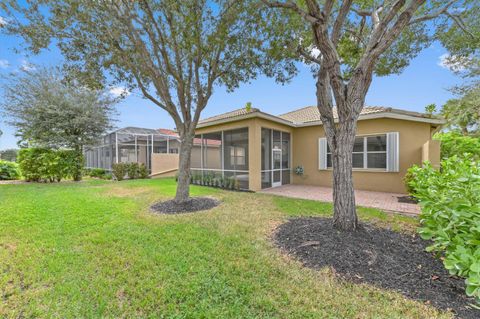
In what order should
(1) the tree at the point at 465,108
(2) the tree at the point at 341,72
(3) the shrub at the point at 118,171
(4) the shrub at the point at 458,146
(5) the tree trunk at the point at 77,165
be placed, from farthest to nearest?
1. (3) the shrub at the point at 118,171
2. (5) the tree trunk at the point at 77,165
3. (1) the tree at the point at 465,108
4. (4) the shrub at the point at 458,146
5. (2) the tree at the point at 341,72

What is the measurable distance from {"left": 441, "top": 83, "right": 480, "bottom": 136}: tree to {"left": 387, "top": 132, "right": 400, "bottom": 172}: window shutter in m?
4.37

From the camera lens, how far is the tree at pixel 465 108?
11391 mm

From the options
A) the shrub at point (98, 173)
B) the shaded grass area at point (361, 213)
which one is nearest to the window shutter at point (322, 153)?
the shaded grass area at point (361, 213)

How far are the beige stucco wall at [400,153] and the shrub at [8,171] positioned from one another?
1872 cm

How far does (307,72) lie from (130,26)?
5549 millimetres

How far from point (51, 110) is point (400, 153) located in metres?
18.0

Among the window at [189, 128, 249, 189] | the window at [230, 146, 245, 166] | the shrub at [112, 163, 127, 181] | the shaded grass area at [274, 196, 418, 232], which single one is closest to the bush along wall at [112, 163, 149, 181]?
the shrub at [112, 163, 127, 181]

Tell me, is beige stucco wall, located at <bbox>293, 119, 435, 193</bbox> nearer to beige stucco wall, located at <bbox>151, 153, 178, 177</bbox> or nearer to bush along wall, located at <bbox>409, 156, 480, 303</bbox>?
bush along wall, located at <bbox>409, 156, 480, 303</bbox>

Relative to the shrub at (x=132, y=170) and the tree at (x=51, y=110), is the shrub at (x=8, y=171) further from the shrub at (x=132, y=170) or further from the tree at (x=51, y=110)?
the shrub at (x=132, y=170)

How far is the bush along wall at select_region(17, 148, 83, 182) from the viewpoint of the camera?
11.5 meters

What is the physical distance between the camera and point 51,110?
11.6 m

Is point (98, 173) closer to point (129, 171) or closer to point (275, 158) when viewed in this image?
point (129, 171)

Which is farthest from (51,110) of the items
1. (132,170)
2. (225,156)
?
(225,156)

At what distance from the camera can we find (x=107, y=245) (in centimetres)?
385
